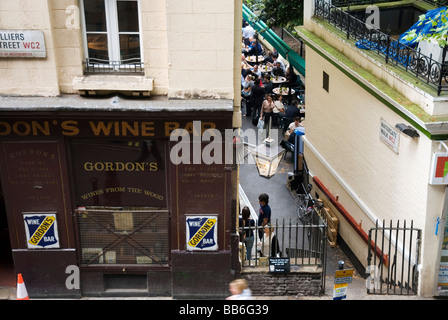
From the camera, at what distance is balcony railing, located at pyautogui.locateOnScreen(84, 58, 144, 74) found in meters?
11.3

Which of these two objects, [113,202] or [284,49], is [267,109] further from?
[113,202]

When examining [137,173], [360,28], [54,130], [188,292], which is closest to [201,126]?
→ [137,173]

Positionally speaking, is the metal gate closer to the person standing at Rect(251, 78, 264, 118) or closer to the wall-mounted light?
the wall-mounted light

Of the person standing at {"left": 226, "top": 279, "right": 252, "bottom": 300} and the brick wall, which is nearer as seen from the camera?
the person standing at {"left": 226, "top": 279, "right": 252, "bottom": 300}

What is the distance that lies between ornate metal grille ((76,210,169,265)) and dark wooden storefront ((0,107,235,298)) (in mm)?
18

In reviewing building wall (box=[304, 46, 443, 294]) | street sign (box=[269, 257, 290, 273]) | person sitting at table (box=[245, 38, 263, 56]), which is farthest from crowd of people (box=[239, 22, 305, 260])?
street sign (box=[269, 257, 290, 273])

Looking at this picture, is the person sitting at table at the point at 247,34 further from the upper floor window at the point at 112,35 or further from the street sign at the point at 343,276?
the street sign at the point at 343,276

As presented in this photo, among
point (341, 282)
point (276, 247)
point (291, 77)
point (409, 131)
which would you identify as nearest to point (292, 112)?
point (291, 77)

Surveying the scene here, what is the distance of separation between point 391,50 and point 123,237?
6410 mm

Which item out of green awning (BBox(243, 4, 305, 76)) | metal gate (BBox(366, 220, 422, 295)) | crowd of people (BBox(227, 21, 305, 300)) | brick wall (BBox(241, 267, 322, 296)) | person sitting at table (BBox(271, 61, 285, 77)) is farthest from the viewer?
person sitting at table (BBox(271, 61, 285, 77))

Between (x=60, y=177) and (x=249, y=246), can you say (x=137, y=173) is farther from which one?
(x=249, y=246)

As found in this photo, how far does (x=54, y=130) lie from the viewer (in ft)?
36.9

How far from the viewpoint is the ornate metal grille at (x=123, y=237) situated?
12047 mm

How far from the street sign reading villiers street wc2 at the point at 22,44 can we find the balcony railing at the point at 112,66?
0.79 m
